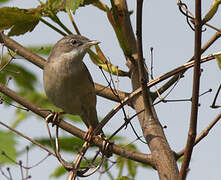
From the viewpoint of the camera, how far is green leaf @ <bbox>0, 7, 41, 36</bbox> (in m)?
2.74

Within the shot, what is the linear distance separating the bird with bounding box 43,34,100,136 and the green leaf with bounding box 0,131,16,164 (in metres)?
1.32

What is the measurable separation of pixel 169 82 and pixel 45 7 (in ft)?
3.32

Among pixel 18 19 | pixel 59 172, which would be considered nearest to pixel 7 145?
pixel 59 172

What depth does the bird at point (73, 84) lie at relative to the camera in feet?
14.3

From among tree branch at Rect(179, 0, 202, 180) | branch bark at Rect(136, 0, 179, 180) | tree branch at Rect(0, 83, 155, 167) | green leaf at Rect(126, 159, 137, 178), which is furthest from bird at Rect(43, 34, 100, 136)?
tree branch at Rect(179, 0, 202, 180)

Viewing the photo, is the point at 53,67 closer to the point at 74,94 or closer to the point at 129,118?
the point at 74,94

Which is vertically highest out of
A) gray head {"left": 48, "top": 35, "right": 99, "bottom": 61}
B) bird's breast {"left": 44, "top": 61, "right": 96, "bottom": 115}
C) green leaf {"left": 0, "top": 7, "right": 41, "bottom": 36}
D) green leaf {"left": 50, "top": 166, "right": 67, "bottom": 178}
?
gray head {"left": 48, "top": 35, "right": 99, "bottom": 61}

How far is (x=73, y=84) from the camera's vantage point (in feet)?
14.6

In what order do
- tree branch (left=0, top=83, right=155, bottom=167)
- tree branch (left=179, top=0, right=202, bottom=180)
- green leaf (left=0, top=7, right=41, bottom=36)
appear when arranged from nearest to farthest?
tree branch (left=179, top=0, right=202, bottom=180) < tree branch (left=0, top=83, right=155, bottom=167) < green leaf (left=0, top=7, right=41, bottom=36)

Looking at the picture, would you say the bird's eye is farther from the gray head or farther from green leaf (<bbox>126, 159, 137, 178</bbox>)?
green leaf (<bbox>126, 159, 137, 178</bbox>)

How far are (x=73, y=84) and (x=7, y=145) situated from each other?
5.33 feet

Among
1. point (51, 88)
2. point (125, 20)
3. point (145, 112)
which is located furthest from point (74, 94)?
point (145, 112)

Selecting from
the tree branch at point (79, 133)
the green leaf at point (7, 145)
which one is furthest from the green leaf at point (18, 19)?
the green leaf at point (7, 145)

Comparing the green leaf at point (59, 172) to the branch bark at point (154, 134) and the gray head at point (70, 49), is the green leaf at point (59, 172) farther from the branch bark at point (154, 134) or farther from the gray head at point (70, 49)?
the gray head at point (70, 49)
